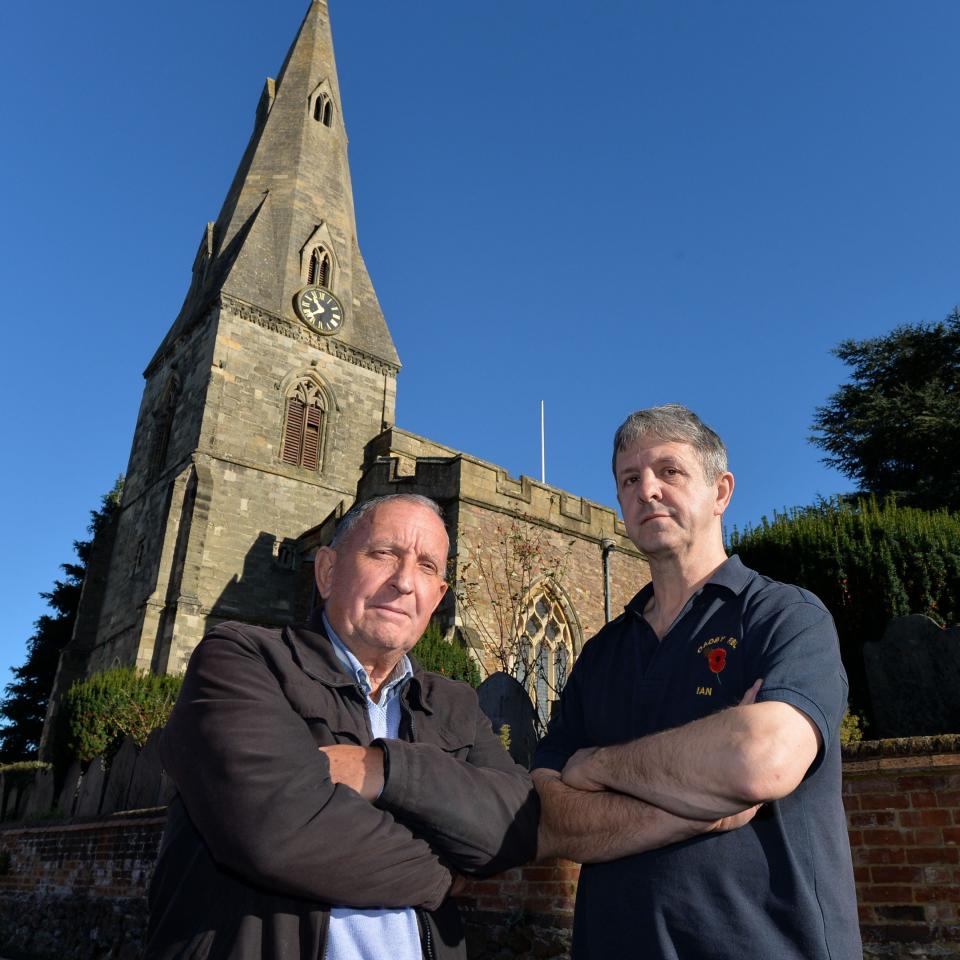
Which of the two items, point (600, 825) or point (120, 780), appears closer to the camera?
point (600, 825)

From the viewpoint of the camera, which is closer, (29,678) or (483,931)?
(483,931)

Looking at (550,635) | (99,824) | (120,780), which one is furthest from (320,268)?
(99,824)

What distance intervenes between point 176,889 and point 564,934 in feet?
10.4

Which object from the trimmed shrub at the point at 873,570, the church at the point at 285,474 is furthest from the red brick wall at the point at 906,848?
the church at the point at 285,474

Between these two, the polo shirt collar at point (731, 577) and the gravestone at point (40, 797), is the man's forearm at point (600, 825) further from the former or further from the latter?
the gravestone at point (40, 797)

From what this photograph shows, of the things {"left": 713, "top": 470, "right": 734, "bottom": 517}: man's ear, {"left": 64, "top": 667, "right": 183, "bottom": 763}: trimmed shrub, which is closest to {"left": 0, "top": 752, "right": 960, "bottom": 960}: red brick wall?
{"left": 713, "top": 470, "right": 734, "bottom": 517}: man's ear

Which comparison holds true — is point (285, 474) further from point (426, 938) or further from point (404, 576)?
point (426, 938)

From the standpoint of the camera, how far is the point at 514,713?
648 centimetres

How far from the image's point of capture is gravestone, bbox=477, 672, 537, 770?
251 inches

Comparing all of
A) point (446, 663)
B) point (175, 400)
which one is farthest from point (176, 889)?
point (175, 400)

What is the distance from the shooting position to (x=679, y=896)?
182 centimetres

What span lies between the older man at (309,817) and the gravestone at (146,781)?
692 cm

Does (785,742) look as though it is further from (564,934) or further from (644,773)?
(564,934)

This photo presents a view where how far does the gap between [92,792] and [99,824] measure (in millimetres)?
1029
